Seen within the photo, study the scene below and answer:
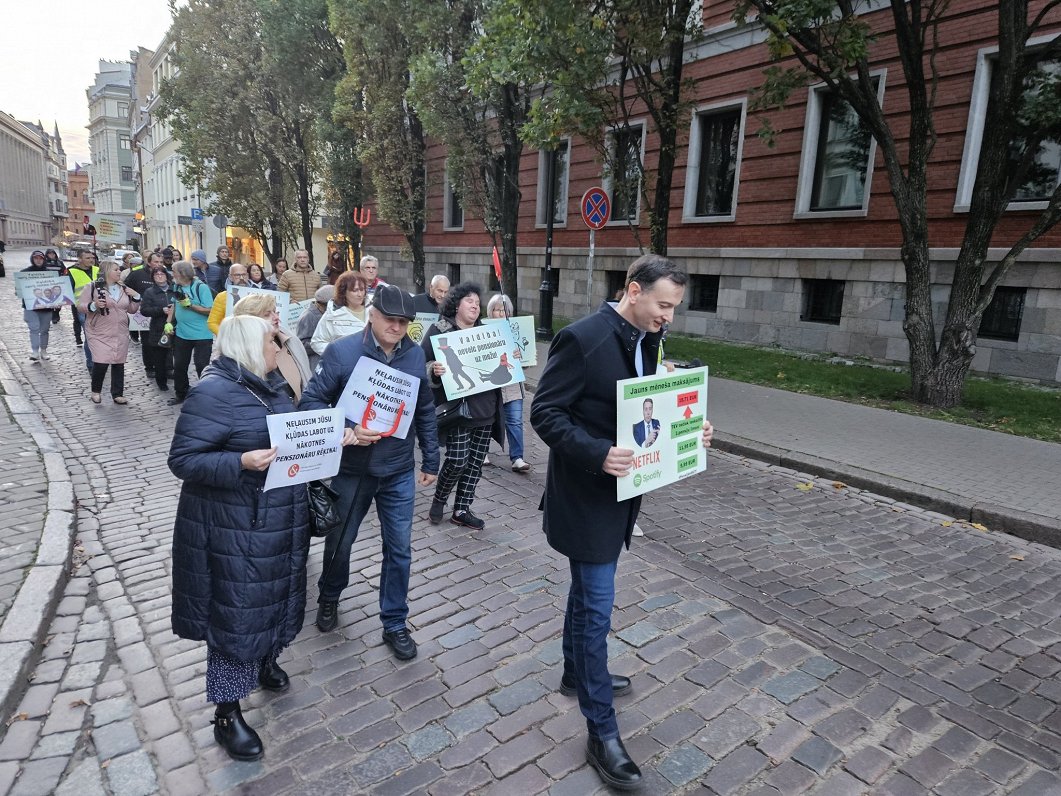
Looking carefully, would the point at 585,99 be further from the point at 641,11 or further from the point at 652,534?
the point at 652,534

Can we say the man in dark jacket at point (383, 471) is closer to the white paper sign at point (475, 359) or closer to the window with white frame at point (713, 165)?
the white paper sign at point (475, 359)

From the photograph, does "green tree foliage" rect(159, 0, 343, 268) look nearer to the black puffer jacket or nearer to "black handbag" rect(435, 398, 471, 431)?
"black handbag" rect(435, 398, 471, 431)

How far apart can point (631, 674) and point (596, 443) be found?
155 cm

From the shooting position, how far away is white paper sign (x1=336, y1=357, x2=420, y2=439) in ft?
11.8

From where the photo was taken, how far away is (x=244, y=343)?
110 inches

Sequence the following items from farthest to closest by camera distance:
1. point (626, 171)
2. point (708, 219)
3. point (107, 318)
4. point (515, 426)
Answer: point (708, 219) < point (626, 171) < point (107, 318) < point (515, 426)

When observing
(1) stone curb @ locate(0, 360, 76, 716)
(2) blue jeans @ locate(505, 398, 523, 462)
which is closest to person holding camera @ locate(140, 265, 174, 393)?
(1) stone curb @ locate(0, 360, 76, 716)

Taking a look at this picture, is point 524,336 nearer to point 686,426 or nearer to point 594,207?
point 686,426

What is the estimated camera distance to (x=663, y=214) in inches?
471

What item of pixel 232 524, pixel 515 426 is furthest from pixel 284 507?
pixel 515 426

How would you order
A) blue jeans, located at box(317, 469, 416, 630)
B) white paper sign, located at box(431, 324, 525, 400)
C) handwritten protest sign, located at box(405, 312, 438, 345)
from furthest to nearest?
handwritten protest sign, located at box(405, 312, 438, 345), white paper sign, located at box(431, 324, 525, 400), blue jeans, located at box(317, 469, 416, 630)

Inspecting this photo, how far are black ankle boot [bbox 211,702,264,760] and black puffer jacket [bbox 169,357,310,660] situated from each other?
0.29 m

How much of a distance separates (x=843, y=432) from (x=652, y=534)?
4.20m

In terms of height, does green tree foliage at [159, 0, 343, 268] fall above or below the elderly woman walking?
above
